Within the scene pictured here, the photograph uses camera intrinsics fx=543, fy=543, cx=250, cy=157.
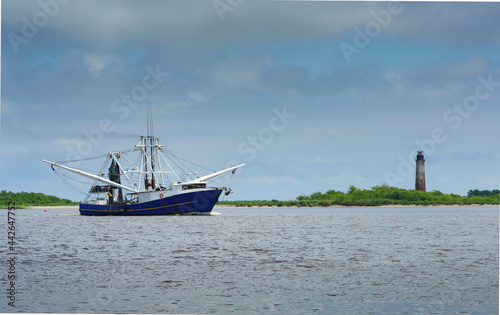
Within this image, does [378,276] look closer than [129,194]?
Yes

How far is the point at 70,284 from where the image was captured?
21.1 meters

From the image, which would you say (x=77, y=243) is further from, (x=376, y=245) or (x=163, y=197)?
(x=163, y=197)

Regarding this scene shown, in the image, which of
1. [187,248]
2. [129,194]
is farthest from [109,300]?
[129,194]

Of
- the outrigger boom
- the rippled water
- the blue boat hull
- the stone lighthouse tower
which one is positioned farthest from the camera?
the stone lighthouse tower

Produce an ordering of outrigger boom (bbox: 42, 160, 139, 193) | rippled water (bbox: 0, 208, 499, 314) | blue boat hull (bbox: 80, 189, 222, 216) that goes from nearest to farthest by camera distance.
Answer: rippled water (bbox: 0, 208, 499, 314)
blue boat hull (bbox: 80, 189, 222, 216)
outrigger boom (bbox: 42, 160, 139, 193)

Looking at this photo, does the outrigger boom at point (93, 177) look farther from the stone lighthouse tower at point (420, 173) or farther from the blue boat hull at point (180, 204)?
the stone lighthouse tower at point (420, 173)

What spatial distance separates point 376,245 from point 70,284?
23.5m

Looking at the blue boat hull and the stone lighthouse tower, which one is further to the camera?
the stone lighthouse tower

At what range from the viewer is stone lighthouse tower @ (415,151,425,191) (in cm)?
15600

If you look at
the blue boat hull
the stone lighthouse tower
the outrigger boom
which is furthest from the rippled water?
the stone lighthouse tower

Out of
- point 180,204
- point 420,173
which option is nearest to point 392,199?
point 420,173

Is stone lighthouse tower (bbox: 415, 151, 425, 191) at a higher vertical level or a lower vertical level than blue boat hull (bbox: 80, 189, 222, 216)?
higher

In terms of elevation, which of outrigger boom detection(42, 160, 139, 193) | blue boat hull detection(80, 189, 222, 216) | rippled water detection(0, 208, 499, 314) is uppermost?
outrigger boom detection(42, 160, 139, 193)

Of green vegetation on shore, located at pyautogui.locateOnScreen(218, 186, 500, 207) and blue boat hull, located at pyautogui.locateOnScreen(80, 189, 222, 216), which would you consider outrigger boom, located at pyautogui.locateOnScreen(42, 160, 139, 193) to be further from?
green vegetation on shore, located at pyautogui.locateOnScreen(218, 186, 500, 207)
